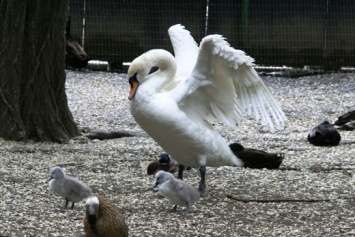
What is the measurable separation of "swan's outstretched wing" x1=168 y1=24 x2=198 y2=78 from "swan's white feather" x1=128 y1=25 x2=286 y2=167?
576 millimetres

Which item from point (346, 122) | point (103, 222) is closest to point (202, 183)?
point (103, 222)

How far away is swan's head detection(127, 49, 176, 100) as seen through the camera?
6906 millimetres

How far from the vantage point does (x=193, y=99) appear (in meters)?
7.04

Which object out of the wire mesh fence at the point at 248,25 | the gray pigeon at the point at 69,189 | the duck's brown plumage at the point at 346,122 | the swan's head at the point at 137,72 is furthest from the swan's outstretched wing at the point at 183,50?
the wire mesh fence at the point at 248,25

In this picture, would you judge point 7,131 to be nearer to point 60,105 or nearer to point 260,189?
point 60,105

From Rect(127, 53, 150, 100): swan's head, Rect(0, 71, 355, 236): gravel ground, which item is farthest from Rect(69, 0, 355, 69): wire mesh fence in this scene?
Rect(127, 53, 150, 100): swan's head

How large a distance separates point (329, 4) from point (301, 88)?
8.54 feet

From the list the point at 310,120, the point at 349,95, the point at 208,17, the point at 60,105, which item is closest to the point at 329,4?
the point at 208,17

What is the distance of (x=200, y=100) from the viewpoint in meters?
7.08

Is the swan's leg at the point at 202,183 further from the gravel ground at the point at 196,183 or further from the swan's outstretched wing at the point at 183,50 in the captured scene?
the swan's outstretched wing at the point at 183,50

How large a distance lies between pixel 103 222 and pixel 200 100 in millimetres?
2471

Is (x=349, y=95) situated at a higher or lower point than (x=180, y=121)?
lower

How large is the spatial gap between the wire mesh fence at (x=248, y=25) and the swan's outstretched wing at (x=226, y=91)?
935 cm

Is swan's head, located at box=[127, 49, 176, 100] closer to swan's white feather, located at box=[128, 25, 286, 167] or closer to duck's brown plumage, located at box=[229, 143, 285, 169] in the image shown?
swan's white feather, located at box=[128, 25, 286, 167]
